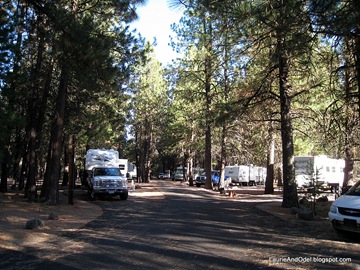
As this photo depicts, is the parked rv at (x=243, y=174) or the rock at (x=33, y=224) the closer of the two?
the rock at (x=33, y=224)

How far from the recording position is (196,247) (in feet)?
24.7

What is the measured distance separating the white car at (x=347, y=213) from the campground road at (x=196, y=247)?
0.35 meters

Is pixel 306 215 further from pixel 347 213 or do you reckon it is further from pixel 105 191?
pixel 105 191

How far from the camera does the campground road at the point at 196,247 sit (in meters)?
6.29

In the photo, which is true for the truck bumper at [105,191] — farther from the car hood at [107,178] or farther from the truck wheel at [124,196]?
the car hood at [107,178]

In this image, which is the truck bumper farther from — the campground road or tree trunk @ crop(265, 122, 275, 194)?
tree trunk @ crop(265, 122, 275, 194)

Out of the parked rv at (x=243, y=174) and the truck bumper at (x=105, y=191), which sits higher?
the parked rv at (x=243, y=174)

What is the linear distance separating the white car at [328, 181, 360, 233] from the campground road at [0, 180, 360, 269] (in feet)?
1.16

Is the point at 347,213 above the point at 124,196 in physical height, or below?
above

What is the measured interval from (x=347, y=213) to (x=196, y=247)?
3956 millimetres

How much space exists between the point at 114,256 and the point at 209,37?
8578 mm

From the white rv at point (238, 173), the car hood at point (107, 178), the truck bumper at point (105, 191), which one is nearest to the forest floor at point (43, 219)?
the truck bumper at point (105, 191)

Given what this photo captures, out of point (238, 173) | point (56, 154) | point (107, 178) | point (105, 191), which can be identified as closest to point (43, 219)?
point (56, 154)

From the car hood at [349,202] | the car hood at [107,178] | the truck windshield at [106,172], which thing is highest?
the truck windshield at [106,172]
